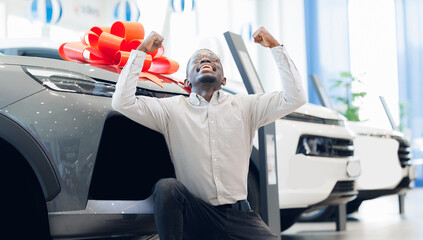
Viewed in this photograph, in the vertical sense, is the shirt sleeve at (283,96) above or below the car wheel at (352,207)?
above

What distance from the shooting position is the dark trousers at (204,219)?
1.84m

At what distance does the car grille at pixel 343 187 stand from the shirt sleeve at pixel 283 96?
118 cm

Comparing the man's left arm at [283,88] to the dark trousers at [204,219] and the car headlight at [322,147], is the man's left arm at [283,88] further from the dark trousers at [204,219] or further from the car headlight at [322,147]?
the car headlight at [322,147]

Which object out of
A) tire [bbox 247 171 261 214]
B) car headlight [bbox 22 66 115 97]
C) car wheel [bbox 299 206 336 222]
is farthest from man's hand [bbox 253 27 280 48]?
car wheel [bbox 299 206 336 222]

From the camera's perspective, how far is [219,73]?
209 cm

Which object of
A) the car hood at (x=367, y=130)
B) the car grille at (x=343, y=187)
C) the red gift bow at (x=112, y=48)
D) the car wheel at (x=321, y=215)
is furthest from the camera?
the car wheel at (x=321, y=215)

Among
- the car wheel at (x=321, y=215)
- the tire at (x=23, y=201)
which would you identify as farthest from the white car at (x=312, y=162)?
the car wheel at (x=321, y=215)

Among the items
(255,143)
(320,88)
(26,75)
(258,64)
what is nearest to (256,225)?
(255,143)

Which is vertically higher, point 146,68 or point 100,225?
point 146,68

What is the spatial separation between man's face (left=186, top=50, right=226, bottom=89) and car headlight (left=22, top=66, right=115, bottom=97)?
13.4 inches

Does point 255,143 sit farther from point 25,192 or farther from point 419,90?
point 419,90

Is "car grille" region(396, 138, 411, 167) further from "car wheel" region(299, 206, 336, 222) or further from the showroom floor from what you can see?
"car wheel" region(299, 206, 336, 222)

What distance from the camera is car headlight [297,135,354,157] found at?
2.94 meters

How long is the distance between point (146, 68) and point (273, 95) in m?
0.57
